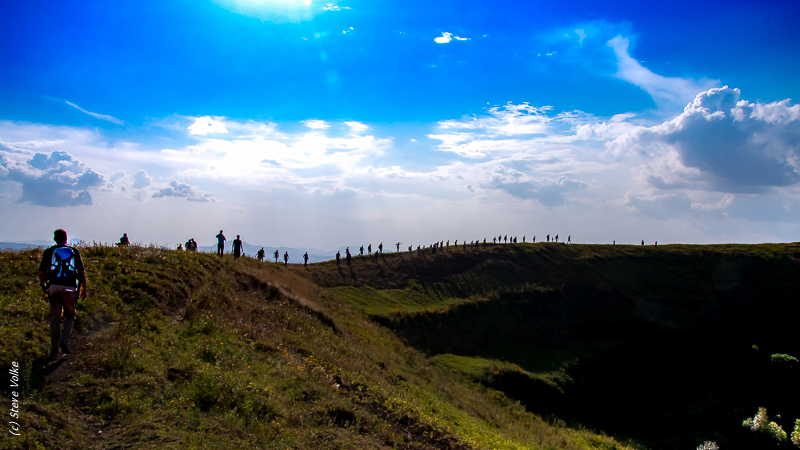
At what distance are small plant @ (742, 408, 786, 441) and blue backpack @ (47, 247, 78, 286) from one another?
42.7 meters

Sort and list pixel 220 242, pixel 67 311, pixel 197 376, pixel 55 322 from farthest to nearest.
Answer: pixel 220 242, pixel 197 376, pixel 67 311, pixel 55 322

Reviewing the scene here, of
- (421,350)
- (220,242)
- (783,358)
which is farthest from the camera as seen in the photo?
(783,358)

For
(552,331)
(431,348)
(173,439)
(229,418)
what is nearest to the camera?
(173,439)

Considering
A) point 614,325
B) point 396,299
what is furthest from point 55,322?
point 614,325

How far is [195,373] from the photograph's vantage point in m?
9.71

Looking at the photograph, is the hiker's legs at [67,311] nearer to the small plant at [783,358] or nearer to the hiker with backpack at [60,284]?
the hiker with backpack at [60,284]

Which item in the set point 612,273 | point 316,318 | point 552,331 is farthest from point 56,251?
point 612,273

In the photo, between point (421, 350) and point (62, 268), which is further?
point (421, 350)

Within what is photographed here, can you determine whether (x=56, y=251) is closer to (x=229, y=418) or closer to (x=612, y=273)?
(x=229, y=418)

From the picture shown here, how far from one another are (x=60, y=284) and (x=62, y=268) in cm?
34

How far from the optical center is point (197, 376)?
31.2 ft

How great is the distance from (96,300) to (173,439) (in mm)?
6660

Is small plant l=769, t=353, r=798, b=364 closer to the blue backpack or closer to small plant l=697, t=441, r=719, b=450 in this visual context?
small plant l=697, t=441, r=719, b=450

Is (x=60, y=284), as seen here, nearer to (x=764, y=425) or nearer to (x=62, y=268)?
(x=62, y=268)
